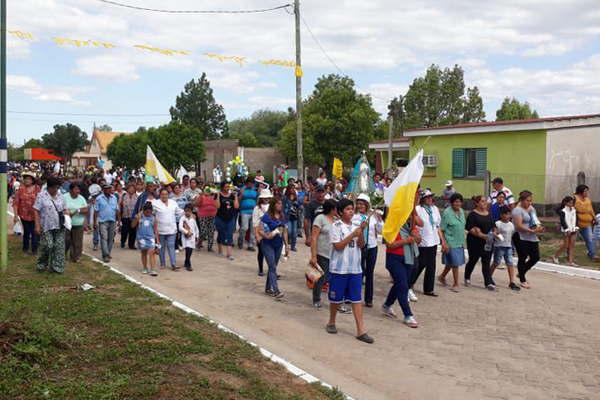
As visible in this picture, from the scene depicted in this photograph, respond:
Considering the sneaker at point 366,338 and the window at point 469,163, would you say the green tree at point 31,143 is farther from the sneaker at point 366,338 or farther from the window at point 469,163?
the sneaker at point 366,338

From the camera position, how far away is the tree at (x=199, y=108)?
76562 mm

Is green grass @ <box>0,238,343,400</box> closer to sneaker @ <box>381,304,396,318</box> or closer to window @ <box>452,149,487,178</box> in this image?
sneaker @ <box>381,304,396,318</box>

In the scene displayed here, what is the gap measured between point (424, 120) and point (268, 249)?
3996 centimetres

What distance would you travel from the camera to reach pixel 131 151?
48.4 metres

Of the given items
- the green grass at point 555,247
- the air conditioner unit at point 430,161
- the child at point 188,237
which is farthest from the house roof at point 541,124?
the child at point 188,237

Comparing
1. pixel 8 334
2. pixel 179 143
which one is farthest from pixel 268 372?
pixel 179 143

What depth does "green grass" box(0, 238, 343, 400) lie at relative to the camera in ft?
16.2

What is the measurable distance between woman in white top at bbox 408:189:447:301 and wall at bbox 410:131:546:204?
381 inches

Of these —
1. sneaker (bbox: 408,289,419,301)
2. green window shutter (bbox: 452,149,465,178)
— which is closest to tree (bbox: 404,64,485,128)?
green window shutter (bbox: 452,149,465,178)

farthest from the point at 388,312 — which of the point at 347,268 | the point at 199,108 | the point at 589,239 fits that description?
the point at 199,108

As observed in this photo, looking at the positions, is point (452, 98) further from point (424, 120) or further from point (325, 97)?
point (325, 97)

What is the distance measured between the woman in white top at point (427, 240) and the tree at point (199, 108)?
2713 inches

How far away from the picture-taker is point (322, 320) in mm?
7965

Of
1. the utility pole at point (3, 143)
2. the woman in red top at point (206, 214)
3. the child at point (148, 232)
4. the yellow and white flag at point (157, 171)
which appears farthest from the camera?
the yellow and white flag at point (157, 171)
